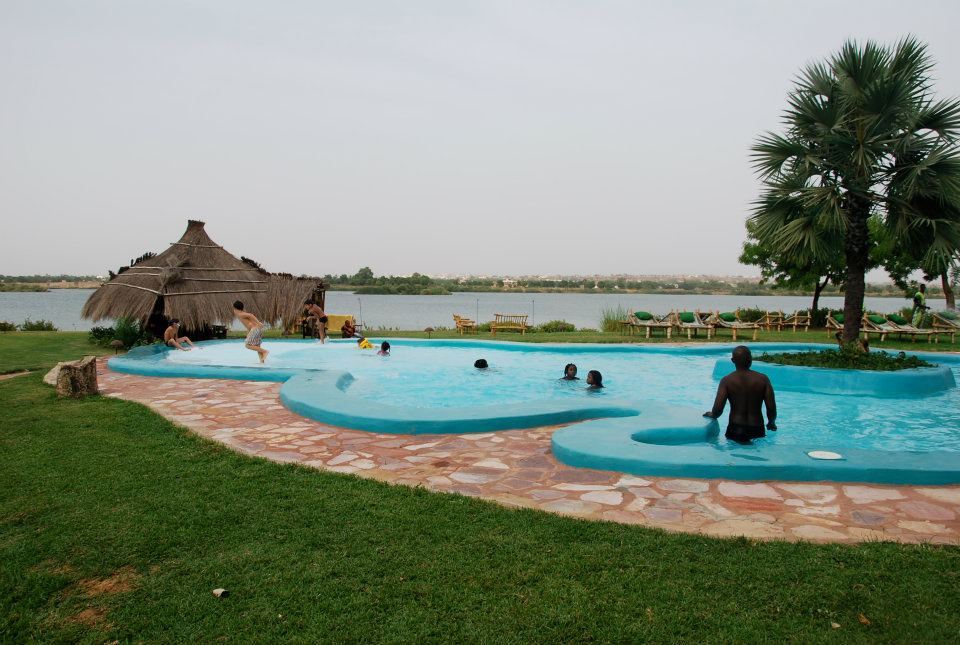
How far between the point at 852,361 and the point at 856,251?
219cm

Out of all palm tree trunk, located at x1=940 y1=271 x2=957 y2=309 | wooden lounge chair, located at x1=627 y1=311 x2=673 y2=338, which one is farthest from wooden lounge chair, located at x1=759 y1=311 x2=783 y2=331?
palm tree trunk, located at x1=940 y1=271 x2=957 y2=309

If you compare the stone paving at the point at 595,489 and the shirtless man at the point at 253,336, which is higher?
the shirtless man at the point at 253,336

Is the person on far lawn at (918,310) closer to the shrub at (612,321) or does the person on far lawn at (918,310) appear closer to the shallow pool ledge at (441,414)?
the shrub at (612,321)

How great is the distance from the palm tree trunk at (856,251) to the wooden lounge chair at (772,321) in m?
11.6

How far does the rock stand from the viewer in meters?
8.30

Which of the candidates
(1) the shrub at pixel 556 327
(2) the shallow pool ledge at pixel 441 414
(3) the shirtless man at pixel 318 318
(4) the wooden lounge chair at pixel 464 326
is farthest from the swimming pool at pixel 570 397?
(1) the shrub at pixel 556 327

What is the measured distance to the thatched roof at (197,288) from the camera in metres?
15.6

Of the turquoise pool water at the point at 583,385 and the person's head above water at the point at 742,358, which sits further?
the turquoise pool water at the point at 583,385

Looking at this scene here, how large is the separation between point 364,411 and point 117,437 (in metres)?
2.65

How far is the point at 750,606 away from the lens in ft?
9.61

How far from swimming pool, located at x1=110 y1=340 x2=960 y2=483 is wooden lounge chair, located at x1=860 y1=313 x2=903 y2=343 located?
4.12 m

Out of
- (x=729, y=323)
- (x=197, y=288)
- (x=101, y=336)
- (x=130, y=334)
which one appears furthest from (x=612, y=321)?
(x=101, y=336)

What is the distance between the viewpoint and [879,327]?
60.3 ft

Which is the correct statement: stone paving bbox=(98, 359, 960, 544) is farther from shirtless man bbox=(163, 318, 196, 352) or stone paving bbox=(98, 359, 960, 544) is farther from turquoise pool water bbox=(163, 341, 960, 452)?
shirtless man bbox=(163, 318, 196, 352)
